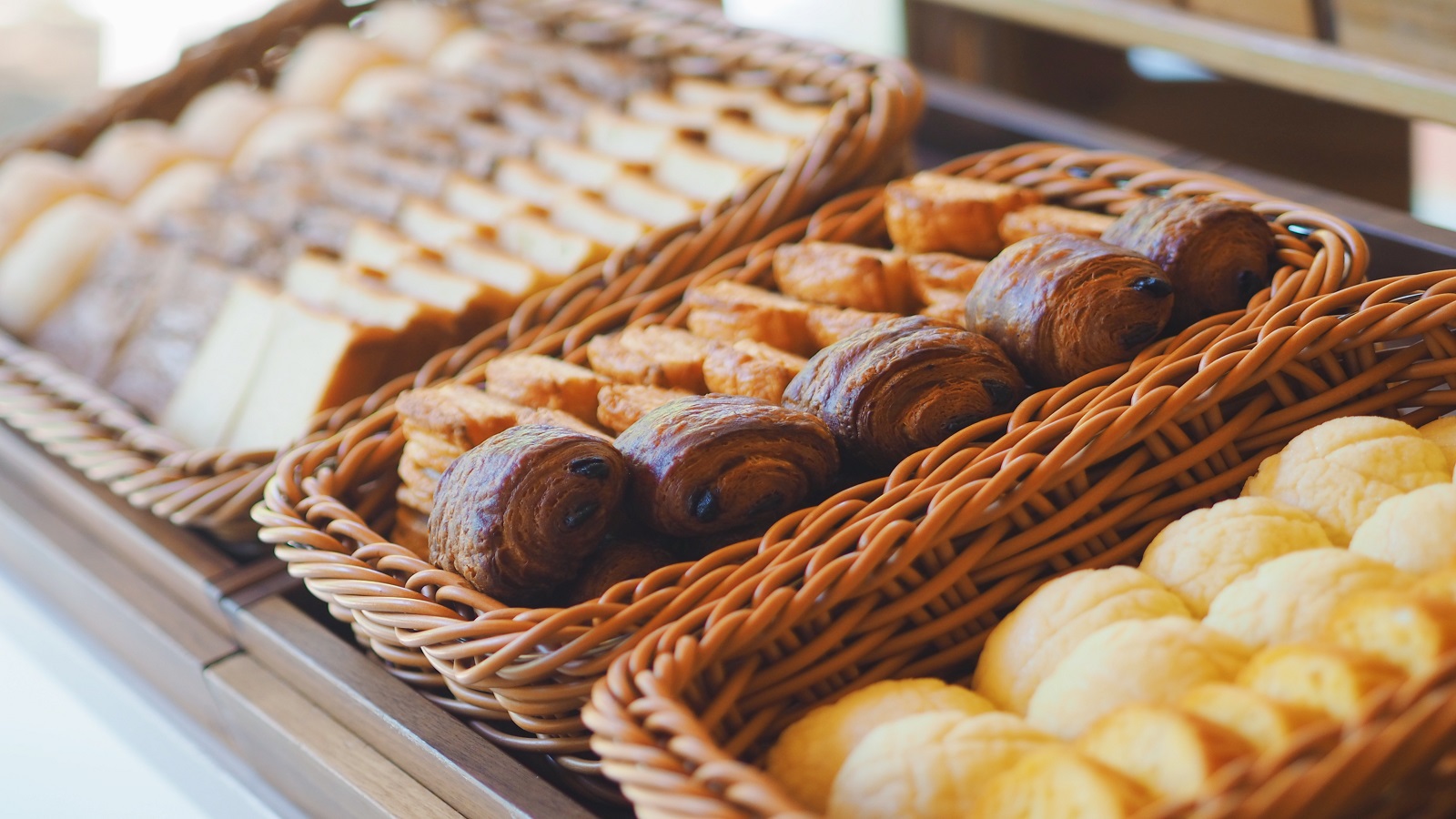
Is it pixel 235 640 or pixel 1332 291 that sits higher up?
pixel 1332 291

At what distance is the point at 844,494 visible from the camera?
3.35 ft

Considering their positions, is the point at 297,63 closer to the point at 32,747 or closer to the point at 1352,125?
the point at 32,747

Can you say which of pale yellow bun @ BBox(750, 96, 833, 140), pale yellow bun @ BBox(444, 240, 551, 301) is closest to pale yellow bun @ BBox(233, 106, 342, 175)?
pale yellow bun @ BBox(444, 240, 551, 301)

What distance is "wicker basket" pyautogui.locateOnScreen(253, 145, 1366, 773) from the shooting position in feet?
3.10

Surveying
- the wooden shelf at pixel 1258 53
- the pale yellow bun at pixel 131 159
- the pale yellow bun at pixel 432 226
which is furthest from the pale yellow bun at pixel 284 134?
the wooden shelf at pixel 1258 53

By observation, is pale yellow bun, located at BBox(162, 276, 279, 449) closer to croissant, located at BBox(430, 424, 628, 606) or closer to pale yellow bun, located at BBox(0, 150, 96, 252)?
pale yellow bun, located at BBox(0, 150, 96, 252)

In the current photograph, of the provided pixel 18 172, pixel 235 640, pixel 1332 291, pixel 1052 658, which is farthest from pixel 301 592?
pixel 18 172

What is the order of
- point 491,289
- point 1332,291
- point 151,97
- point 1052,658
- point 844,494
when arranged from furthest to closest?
point 151,97
point 491,289
point 1332,291
point 844,494
point 1052,658

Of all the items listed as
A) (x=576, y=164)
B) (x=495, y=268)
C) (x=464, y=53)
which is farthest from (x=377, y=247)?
(x=464, y=53)

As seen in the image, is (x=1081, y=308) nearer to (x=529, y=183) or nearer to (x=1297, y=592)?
(x=1297, y=592)

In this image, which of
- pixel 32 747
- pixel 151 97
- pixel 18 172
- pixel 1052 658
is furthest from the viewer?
pixel 151 97

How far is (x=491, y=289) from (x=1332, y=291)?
3.59 ft

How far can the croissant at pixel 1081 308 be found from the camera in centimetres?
110

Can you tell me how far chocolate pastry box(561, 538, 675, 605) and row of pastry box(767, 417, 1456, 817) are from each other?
217 mm
